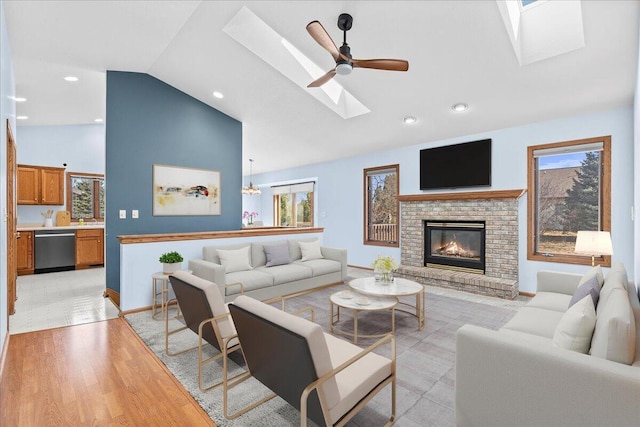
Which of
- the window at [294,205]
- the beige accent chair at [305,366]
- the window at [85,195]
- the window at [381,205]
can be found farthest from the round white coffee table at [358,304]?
the window at [85,195]

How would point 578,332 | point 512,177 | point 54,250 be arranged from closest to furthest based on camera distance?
1. point 578,332
2. point 512,177
3. point 54,250

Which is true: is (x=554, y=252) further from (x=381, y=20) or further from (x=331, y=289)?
(x=381, y=20)

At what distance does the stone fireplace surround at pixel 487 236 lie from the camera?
4754 millimetres

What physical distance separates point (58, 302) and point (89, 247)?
2930mm

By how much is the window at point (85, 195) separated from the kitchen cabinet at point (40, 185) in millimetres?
314

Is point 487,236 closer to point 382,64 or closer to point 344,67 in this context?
point 382,64

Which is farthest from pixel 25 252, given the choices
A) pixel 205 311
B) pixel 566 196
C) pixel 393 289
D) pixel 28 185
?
pixel 566 196

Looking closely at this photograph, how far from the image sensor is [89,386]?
2.31 meters

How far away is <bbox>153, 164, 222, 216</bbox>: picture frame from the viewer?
4.79 metres

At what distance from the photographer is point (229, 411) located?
2008mm

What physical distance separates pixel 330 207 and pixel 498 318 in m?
4.60

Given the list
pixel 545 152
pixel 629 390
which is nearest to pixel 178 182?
pixel 629 390

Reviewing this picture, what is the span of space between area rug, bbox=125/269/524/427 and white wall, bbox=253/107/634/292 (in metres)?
1.42

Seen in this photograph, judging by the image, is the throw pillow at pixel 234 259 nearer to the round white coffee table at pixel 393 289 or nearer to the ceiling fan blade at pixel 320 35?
the round white coffee table at pixel 393 289
